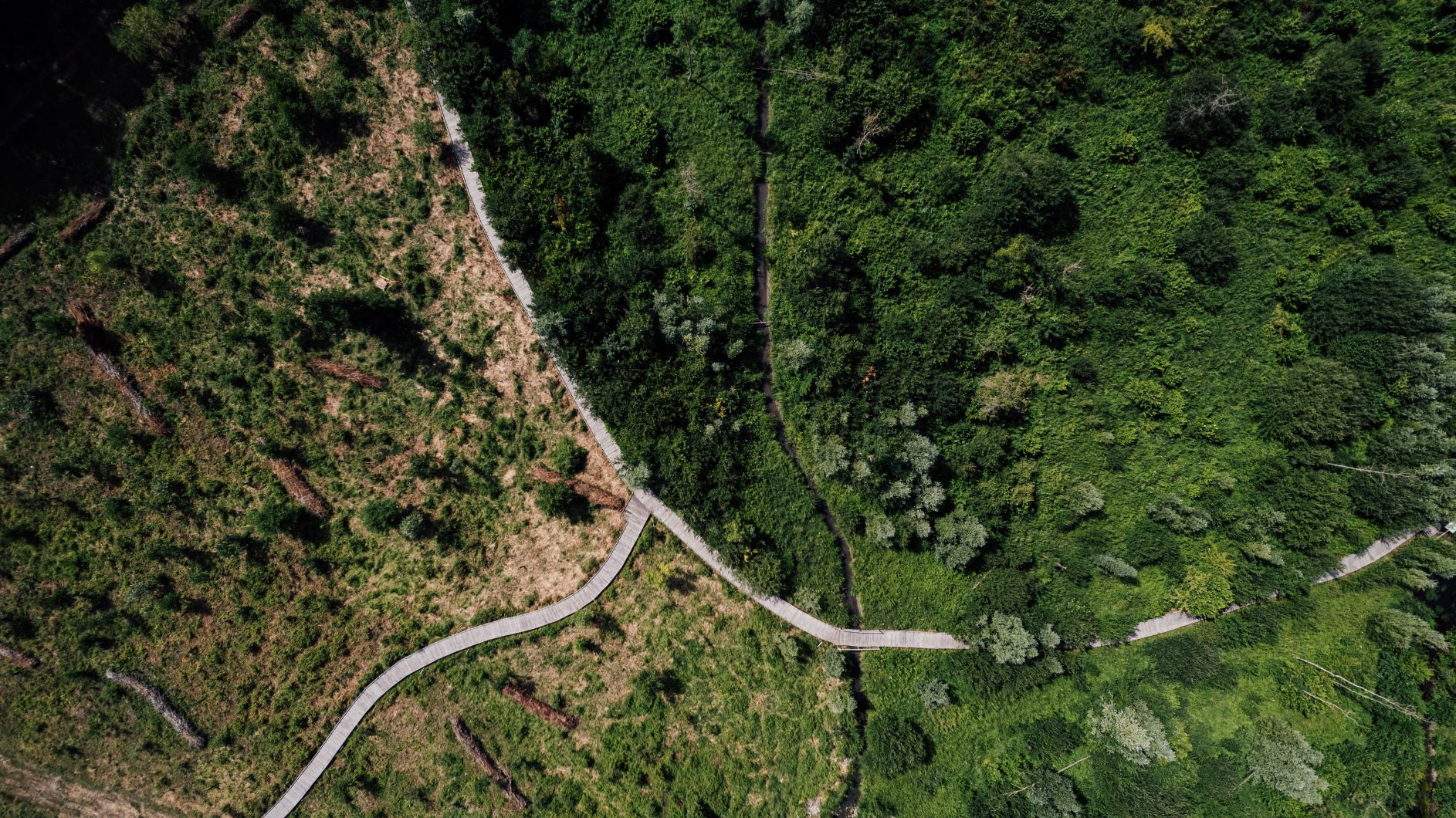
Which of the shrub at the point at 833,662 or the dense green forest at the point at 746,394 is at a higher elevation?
the dense green forest at the point at 746,394

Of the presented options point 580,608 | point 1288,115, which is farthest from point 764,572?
point 1288,115

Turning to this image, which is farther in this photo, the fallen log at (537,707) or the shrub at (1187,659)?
the shrub at (1187,659)

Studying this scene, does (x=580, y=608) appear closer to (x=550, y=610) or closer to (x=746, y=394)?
(x=550, y=610)

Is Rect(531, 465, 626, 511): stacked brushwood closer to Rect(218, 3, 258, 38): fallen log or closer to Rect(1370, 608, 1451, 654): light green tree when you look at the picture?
Rect(218, 3, 258, 38): fallen log

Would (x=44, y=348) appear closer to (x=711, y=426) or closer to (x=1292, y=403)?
(x=711, y=426)

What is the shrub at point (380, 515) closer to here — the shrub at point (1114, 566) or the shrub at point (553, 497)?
the shrub at point (553, 497)

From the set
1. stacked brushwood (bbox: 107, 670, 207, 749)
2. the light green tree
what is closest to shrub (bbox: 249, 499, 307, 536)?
stacked brushwood (bbox: 107, 670, 207, 749)

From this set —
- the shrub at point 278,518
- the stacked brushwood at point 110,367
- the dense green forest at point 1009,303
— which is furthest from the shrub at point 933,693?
the stacked brushwood at point 110,367

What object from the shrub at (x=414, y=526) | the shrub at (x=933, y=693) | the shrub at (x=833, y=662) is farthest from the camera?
the shrub at (x=933, y=693)
